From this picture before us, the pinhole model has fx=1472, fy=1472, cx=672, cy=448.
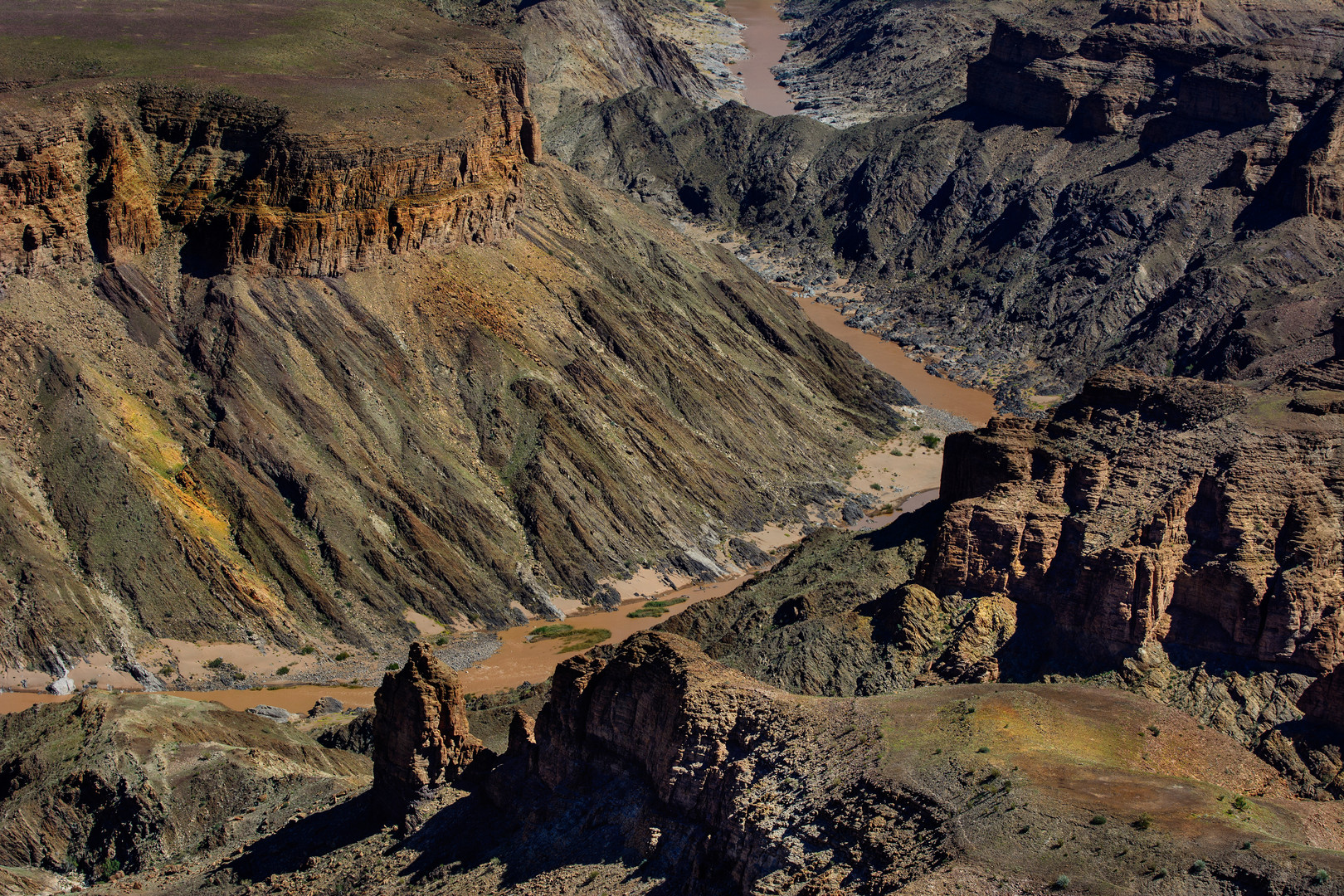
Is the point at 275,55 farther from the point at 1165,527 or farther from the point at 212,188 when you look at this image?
the point at 1165,527

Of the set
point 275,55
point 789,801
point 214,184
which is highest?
point 275,55

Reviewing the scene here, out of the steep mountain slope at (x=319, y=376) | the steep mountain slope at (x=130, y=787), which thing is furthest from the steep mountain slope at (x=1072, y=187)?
the steep mountain slope at (x=130, y=787)

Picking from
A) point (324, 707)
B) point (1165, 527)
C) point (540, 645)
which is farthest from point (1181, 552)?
point (324, 707)

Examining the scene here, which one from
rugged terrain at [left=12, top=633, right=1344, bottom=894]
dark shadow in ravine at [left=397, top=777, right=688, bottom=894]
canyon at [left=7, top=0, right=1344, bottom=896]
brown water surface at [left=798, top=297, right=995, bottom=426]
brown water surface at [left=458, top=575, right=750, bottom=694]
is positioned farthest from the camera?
brown water surface at [left=798, top=297, right=995, bottom=426]

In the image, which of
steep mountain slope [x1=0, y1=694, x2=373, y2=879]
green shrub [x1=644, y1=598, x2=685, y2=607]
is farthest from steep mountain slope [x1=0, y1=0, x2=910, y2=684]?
steep mountain slope [x1=0, y1=694, x2=373, y2=879]

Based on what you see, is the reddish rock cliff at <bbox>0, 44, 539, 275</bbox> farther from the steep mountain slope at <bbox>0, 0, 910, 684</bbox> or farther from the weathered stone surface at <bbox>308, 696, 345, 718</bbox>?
the weathered stone surface at <bbox>308, 696, 345, 718</bbox>
